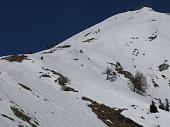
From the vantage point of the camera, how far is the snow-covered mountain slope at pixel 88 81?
46750 millimetres

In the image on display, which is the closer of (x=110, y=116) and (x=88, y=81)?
(x=110, y=116)

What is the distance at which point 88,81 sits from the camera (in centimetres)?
8269

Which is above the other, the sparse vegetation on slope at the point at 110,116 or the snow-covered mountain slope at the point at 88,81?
the snow-covered mountain slope at the point at 88,81

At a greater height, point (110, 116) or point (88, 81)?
point (88, 81)

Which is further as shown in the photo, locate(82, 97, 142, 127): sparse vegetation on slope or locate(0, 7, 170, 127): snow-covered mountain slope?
locate(82, 97, 142, 127): sparse vegetation on slope

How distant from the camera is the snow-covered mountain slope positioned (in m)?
46.8

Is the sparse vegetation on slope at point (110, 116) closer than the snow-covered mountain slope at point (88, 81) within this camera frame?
No

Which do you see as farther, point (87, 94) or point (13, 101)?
point (87, 94)

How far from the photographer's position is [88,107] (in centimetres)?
6375

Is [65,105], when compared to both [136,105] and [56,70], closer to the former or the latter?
[136,105]

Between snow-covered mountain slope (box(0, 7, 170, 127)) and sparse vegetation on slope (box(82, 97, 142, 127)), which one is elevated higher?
snow-covered mountain slope (box(0, 7, 170, 127))

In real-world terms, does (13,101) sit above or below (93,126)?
above

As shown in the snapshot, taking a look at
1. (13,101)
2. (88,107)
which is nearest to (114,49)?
(88,107)

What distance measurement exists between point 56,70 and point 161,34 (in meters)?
78.9
